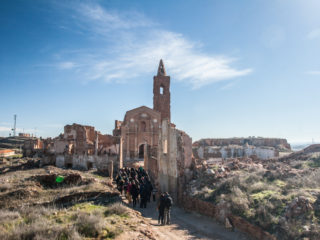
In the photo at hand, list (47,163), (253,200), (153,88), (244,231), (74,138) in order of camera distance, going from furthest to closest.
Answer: (153,88), (74,138), (47,163), (253,200), (244,231)

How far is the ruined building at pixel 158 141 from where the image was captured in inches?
574

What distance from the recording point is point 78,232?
6.36 metres

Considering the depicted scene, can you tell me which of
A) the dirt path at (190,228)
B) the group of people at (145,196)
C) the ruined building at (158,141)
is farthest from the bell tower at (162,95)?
the dirt path at (190,228)

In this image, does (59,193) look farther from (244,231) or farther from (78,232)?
(244,231)

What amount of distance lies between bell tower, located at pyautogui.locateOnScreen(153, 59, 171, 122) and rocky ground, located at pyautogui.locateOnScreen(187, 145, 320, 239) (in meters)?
33.6

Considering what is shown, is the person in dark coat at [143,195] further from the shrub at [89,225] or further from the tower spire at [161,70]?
the tower spire at [161,70]

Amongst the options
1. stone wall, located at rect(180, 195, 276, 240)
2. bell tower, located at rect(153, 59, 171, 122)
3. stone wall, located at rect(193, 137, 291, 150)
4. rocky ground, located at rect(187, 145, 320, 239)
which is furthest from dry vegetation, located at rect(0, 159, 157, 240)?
stone wall, located at rect(193, 137, 291, 150)

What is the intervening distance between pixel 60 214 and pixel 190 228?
493 centimetres

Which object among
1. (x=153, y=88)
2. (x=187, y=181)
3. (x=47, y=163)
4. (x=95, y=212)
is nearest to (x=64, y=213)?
(x=95, y=212)

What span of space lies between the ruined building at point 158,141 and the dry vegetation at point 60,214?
4.13 meters

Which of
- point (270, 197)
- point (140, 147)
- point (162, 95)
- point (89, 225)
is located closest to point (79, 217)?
point (89, 225)

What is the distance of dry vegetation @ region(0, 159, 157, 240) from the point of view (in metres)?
6.13

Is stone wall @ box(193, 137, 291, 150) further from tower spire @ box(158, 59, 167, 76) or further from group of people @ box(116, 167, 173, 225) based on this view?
group of people @ box(116, 167, 173, 225)

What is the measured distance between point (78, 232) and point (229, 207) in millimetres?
5829
